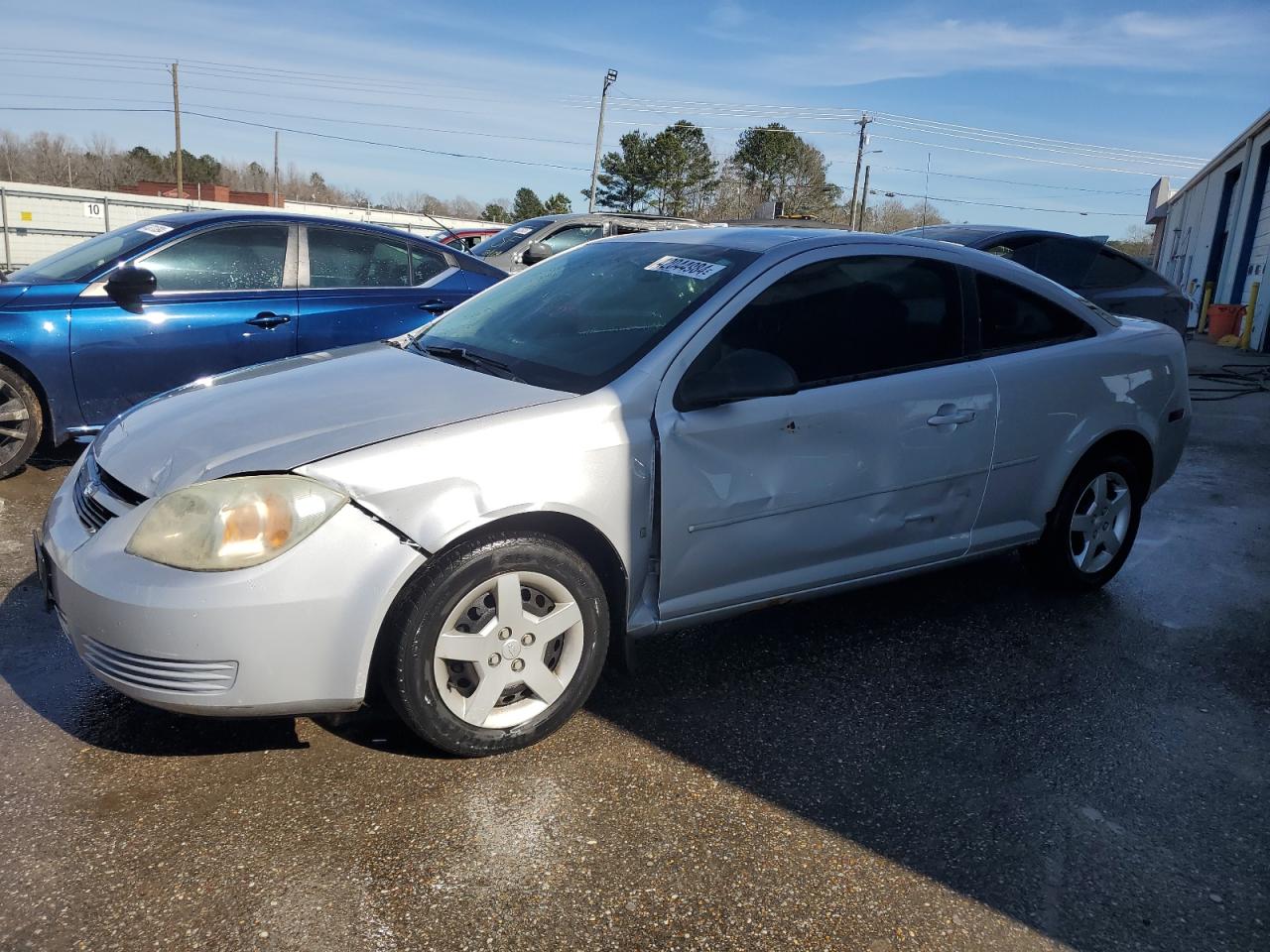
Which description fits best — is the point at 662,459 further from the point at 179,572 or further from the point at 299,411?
the point at 179,572

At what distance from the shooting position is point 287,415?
2922mm

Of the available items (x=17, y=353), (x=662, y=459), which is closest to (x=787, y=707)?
(x=662, y=459)

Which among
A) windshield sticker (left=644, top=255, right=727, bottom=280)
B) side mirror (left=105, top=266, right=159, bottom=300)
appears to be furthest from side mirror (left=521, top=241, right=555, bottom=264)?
windshield sticker (left=644, top=255, right=727, bottom=280)

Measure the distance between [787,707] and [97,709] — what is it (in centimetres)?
222

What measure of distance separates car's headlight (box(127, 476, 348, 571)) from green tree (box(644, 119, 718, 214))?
53.9 metres

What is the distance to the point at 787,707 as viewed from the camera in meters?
3.34

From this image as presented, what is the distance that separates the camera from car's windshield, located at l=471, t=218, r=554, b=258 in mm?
11750

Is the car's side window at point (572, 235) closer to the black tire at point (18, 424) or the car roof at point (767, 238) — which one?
the black tire at point (18, 424)

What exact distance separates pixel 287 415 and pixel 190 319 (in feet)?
10.0

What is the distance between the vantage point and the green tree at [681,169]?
2127 inches

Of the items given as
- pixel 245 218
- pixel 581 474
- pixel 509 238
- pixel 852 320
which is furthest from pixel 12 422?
pixel 509 238

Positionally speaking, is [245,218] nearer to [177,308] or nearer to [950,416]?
[177,308]

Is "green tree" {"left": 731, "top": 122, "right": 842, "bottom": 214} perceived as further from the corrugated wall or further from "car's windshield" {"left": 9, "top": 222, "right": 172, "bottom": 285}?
"car's windshield" {"left": 9, "top": 222, "right": 172, "bottom": 285}

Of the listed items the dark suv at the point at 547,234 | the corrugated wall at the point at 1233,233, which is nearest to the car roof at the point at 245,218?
the dark suv at the point at 547,234
